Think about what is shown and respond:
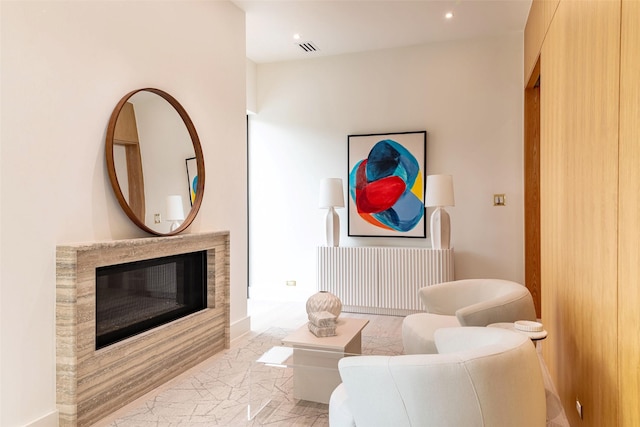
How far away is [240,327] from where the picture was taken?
13.9 ft

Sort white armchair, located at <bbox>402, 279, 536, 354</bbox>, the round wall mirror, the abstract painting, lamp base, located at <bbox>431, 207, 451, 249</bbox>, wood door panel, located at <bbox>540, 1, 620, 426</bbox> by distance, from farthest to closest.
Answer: the abstract painting → lamp base, located at <bbox>431, 207, 451, 249</bbox> → the round wall mirror → white armchair, located at <bbox>402, 279, 536, 354</bbox> → wood door panel, located at <bbox>540, 1, 620, 426</bbox>

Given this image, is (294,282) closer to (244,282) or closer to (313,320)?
(244,282)

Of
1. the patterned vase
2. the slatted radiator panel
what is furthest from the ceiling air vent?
the patterned vase

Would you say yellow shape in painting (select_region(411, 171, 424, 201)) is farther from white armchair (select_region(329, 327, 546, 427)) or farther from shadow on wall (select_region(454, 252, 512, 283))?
white armchair (select_region(329, 327, 546, 427))

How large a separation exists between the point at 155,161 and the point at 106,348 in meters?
1.33

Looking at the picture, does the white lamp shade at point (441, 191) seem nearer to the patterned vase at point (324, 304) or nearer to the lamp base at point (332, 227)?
the lamp base at point (332, 227)

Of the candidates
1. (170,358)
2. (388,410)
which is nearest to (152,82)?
(170,358)

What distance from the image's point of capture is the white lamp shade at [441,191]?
4.64 metres

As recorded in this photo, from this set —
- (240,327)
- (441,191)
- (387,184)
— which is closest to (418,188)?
(387,184)

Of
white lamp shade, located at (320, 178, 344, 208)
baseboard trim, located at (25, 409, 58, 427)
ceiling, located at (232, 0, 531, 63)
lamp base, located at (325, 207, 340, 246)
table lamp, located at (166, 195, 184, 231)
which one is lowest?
baseboard trim, located at (25, 409, 58, 427)

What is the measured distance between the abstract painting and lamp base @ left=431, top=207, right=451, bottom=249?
0.32 meters

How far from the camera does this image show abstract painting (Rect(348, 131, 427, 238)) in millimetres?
5191

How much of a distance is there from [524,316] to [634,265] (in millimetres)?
1292

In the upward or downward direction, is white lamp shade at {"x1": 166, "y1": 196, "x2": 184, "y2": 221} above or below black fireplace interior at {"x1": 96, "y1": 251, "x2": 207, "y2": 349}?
above
